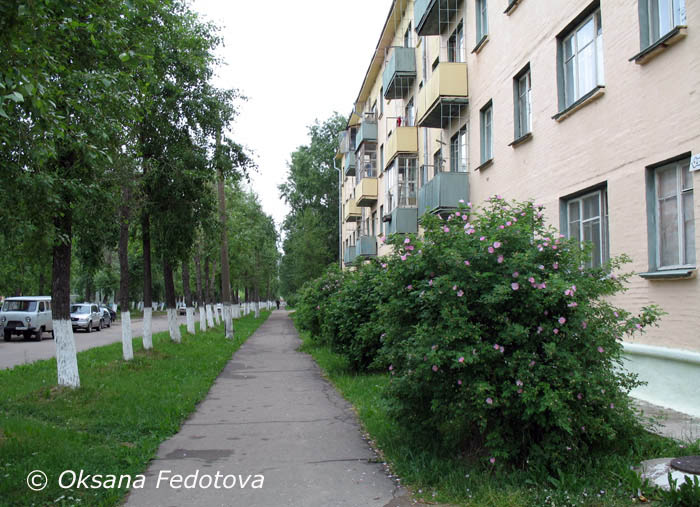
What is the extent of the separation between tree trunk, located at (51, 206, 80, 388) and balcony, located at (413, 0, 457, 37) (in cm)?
1112

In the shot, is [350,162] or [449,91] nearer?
[449,91]

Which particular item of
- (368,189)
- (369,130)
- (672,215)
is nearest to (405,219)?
(368,189)

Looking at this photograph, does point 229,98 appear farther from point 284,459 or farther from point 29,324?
point 29,324

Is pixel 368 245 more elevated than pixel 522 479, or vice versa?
pixel 368 245

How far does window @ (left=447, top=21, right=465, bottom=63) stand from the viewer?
16312mm

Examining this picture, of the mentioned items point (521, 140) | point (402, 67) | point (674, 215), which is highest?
point (402, 67)

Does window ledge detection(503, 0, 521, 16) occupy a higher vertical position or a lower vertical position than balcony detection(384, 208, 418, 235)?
higher

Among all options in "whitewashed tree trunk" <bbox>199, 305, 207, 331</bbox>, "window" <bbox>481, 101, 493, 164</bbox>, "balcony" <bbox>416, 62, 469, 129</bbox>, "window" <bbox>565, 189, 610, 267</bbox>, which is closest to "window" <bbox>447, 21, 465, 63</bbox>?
"balcony" <bbox>416, 62, 469, 129</bbox>

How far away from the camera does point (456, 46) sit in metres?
Answer: 16.8

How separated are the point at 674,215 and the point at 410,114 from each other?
15.7 metres

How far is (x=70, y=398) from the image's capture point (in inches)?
360

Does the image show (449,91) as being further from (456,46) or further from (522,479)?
(522,479)

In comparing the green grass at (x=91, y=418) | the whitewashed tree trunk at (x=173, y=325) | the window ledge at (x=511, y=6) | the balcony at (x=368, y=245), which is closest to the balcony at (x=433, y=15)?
the window ledge at (x=511, y=6)

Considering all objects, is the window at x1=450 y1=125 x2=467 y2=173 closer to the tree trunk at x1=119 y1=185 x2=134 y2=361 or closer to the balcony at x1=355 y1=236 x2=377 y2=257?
the tree trunk at x1=119 y1=185 x2=134 y2=361
